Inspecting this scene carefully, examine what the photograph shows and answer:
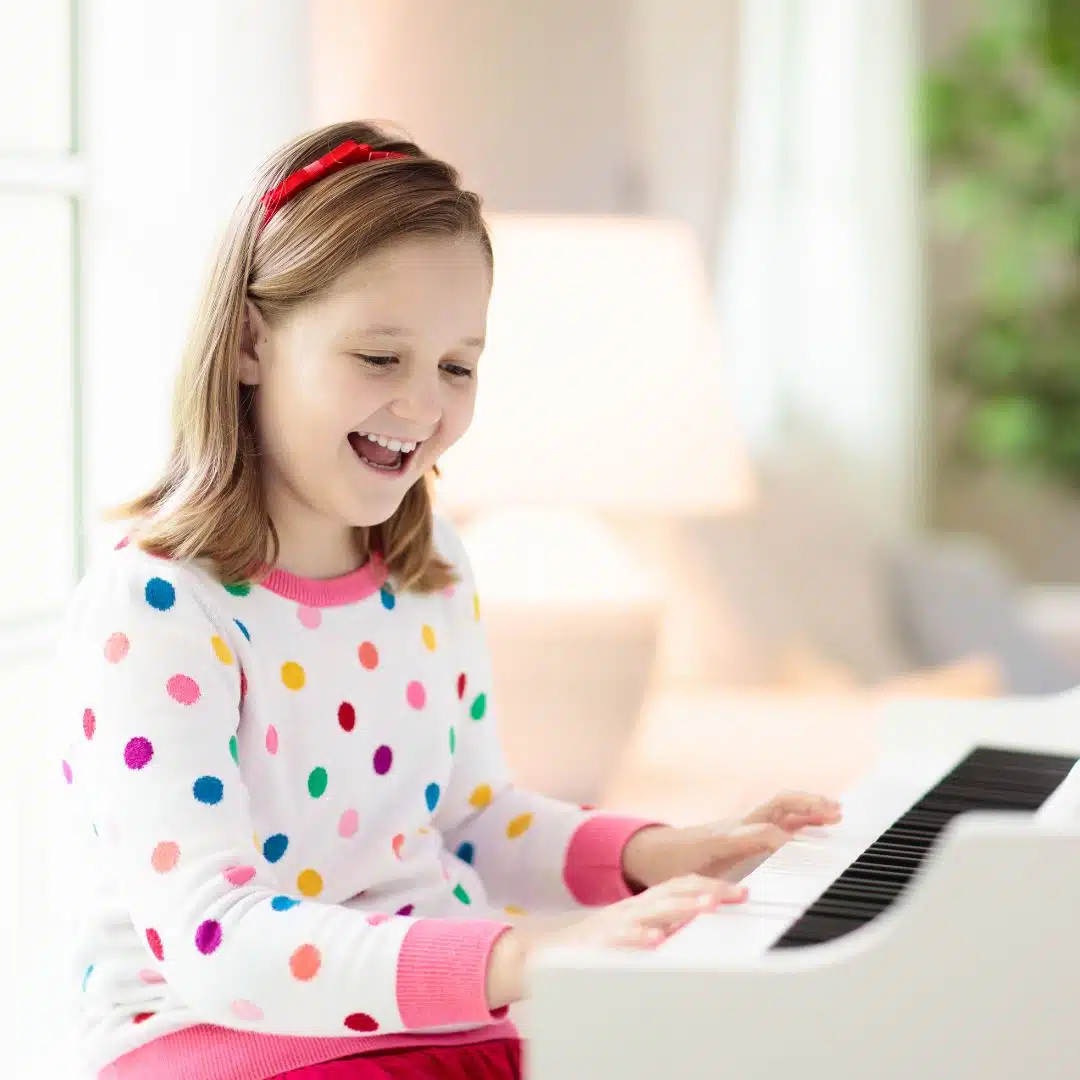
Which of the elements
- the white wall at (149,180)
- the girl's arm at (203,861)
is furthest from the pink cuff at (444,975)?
the white wall at (149,180)

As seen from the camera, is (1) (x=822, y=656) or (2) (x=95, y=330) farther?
(1) (x=822, y=656)

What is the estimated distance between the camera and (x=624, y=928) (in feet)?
3.14

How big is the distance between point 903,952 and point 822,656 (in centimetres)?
274

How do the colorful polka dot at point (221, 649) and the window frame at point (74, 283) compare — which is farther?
the window frame at point (74, 283)

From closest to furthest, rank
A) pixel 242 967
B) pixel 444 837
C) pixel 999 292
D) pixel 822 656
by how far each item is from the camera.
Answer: pixel 242 967 < pixel 444 837 < pixel 822 656 < pixel 999 292

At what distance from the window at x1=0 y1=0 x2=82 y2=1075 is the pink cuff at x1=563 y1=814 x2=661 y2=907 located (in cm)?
74

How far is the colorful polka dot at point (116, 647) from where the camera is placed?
3.70ft

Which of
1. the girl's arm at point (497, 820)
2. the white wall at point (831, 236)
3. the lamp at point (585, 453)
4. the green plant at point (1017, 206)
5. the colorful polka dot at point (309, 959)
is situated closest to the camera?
the colorful polka dot at point (309, 959)

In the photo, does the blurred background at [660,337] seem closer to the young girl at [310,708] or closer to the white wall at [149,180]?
the white wall at [149,180]

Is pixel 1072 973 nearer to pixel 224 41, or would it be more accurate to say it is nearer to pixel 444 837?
pixel 444 837

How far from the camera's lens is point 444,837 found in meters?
1.43

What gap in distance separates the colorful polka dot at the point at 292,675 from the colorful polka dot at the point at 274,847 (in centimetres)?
10

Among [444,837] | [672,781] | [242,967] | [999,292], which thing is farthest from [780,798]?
[999,292]

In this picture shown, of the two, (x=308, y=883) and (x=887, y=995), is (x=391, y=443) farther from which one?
(x=887, y=995)
